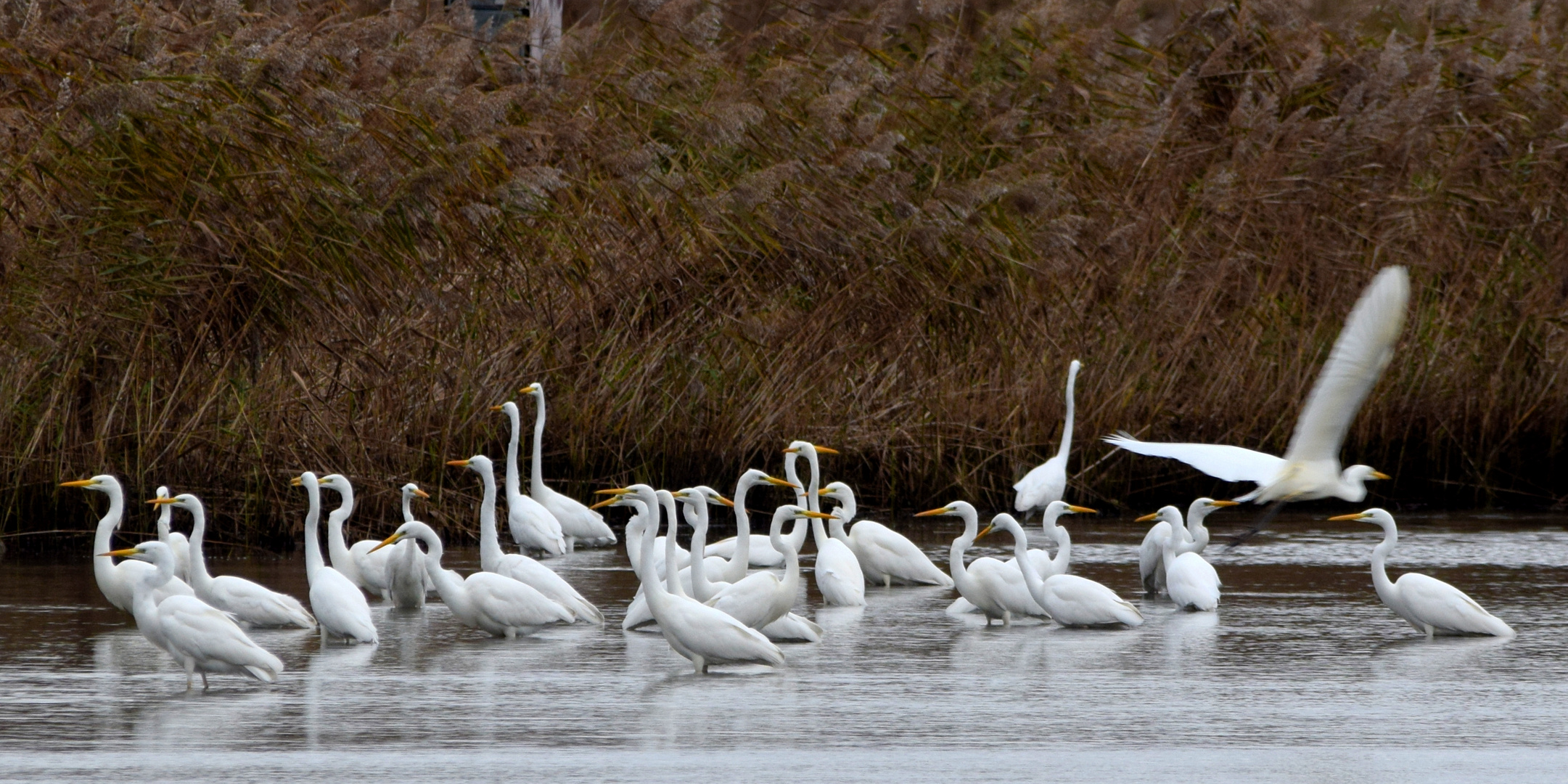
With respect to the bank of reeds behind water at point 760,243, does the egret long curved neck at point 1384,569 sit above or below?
below

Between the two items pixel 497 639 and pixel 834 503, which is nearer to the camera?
pixel 497 639

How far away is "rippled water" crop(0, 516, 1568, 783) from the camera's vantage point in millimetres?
5945

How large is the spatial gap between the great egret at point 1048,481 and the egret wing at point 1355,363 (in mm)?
4239

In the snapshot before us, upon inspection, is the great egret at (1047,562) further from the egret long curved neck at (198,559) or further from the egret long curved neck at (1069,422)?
the egret long curved neck at (198,559)

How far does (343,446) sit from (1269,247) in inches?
289

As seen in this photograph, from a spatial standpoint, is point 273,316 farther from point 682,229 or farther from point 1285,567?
point 1285,567

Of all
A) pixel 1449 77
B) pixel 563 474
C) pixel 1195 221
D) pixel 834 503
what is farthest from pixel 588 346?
pixel 1449 77

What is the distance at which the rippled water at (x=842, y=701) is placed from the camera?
234 inches

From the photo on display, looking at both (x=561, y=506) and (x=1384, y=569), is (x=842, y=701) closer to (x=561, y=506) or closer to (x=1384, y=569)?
(x=1384, y=569)

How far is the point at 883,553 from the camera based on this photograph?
1066 centimetres

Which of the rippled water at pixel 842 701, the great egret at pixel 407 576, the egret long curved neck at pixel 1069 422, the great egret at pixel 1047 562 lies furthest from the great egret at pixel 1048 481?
the great egret at pixel 407 576

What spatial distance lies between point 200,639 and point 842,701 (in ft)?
7.15

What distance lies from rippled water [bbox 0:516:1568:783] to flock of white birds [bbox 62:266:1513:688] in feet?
0.37

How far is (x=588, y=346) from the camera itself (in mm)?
12961
